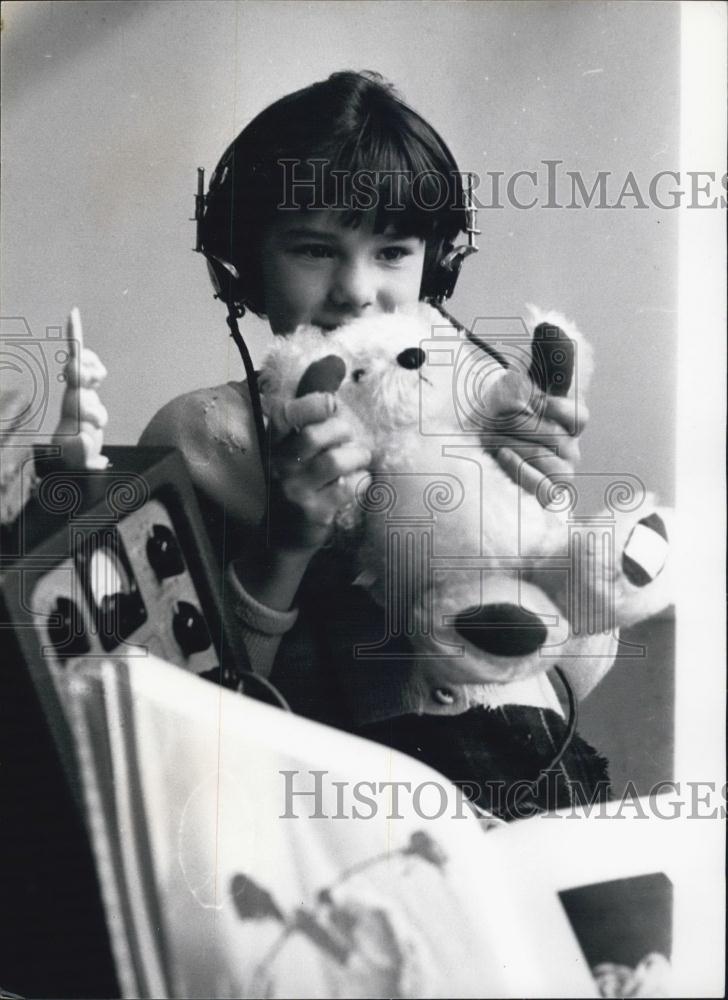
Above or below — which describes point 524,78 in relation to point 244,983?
above

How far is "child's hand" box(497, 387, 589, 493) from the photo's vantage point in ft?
6.07

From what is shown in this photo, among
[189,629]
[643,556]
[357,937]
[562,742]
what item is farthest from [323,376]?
[357,937]

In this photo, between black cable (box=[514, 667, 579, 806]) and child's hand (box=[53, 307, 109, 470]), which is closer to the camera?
black cable (box=[514, 667, 579, 806])

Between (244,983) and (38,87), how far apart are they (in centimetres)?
175

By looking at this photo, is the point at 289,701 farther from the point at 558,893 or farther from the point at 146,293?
the point at 146,293

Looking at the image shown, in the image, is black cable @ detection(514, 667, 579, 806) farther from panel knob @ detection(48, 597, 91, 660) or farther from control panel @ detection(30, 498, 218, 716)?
panel knob @ detection(48, 597, 91, 660)

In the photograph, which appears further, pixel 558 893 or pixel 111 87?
pixel 111 87

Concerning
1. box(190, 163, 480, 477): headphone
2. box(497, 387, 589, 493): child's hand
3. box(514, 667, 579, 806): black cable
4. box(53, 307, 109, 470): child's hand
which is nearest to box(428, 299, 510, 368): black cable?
box(190, 163, 480, 477): headphone

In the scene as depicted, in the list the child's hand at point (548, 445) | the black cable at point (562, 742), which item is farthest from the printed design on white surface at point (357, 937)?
the child's hand at point (548, 445)

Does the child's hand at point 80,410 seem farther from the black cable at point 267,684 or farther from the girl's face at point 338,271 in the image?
the black cable at point 267,684

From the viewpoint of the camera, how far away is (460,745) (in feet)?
5.99

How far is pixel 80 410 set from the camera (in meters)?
1.93

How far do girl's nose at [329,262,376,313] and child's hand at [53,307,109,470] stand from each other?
474 millimetres

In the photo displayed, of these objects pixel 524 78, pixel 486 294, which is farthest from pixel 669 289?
pixel 524 78
